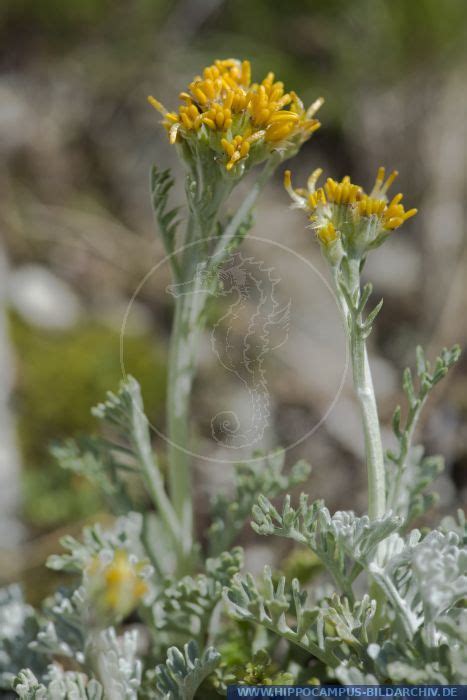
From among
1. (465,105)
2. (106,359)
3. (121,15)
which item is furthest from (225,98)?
(121,15)

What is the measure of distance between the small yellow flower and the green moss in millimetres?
1540

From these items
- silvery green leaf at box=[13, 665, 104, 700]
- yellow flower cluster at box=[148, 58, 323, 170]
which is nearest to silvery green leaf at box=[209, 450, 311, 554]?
silvery green leaf at box=[13, 665, 104, 700]

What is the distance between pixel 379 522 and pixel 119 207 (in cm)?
326

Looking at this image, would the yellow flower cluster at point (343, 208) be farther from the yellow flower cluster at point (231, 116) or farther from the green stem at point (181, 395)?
the green stem at point (181, 395)

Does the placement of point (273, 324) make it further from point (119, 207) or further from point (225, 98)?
point (119, 207)

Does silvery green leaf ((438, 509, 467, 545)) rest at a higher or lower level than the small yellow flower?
lower

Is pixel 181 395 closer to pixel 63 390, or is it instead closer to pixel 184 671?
pixel 184 671

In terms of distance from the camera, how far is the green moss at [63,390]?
2.71 metres

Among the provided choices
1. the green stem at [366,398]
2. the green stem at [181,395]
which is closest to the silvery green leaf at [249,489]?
the green stem at [181,395]

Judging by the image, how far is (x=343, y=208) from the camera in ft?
4.82

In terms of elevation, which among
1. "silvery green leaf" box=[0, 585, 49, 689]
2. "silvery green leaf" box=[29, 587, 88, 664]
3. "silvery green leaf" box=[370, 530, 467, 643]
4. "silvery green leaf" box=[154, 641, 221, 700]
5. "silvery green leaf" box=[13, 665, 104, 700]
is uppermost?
"silvery green leaf" box=[370, 530, 467, 643]

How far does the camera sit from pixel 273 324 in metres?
1.79

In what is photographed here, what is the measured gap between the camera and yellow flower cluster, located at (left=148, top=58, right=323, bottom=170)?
57.1 inches

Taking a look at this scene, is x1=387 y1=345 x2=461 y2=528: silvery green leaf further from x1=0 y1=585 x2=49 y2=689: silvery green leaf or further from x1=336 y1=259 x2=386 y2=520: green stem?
x1=0 y1=585 x2=49 y2=689: silvery green leaf
